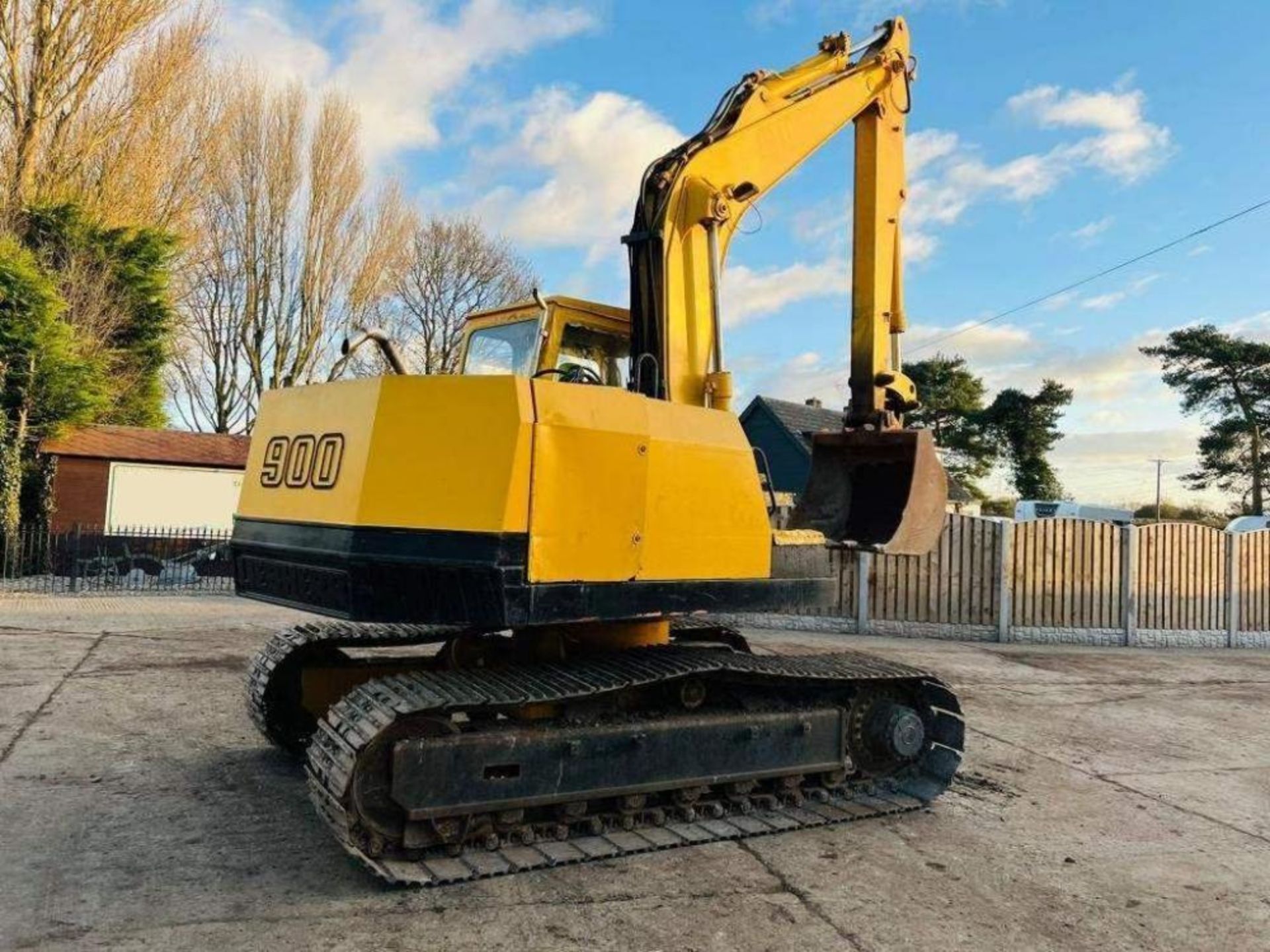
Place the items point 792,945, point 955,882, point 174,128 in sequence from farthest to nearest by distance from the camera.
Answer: point 174,128
point 955,882
point 792,945

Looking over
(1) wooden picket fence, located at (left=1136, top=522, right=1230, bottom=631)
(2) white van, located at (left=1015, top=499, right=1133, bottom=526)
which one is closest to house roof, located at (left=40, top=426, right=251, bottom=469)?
(1) wooden picket fence, located at (left=1136, top=522, right=1230, bottom=631)

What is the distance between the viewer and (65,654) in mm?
8898

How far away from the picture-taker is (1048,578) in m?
12.9

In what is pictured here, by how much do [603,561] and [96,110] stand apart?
76.1ft

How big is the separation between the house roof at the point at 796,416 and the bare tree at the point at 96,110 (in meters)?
16.7

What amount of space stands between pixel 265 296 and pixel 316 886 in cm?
3090

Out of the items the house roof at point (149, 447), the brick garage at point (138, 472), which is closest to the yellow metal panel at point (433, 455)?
the house roof at point (149, 447)

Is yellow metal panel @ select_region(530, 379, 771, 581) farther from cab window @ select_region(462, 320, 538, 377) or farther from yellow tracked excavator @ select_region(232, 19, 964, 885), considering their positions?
cab window @ select_region(462, 320, 538, 377)

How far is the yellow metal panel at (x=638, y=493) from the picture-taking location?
388 cm

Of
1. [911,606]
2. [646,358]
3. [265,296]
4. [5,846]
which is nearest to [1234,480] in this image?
[911,606]

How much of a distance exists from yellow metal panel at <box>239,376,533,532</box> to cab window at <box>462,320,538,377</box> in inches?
36.8

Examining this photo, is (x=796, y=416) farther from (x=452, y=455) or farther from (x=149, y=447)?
(x=452, y=455)

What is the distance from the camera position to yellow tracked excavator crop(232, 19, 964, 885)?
3.80 m

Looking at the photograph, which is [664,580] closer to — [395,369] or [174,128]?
[395,369]
